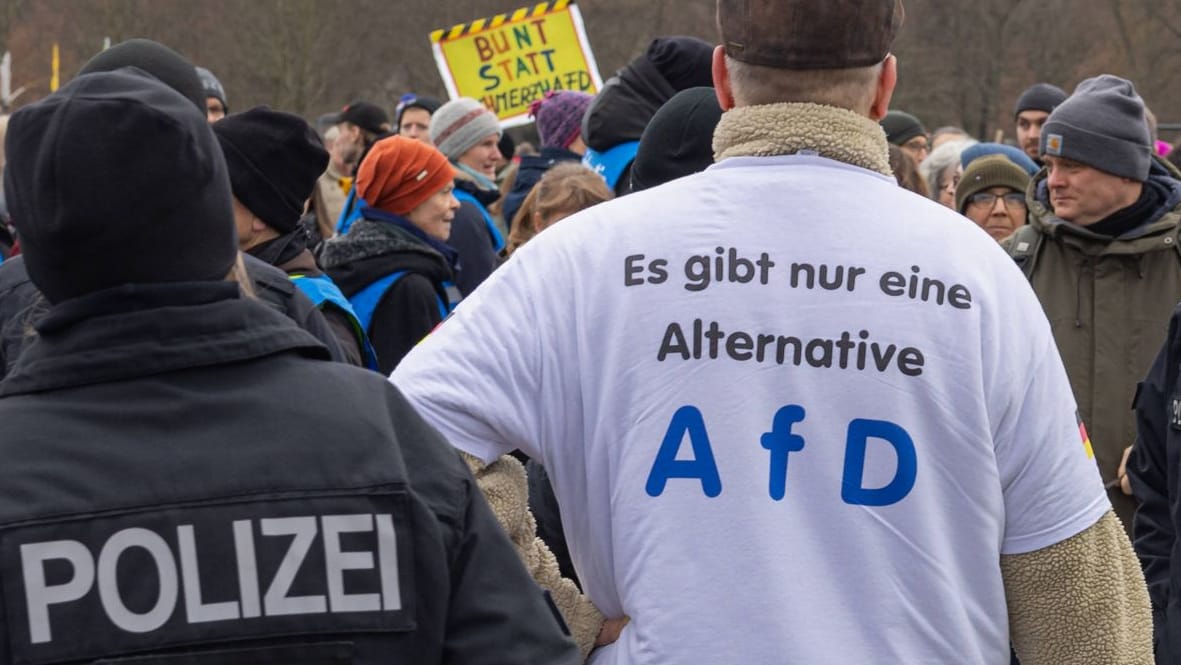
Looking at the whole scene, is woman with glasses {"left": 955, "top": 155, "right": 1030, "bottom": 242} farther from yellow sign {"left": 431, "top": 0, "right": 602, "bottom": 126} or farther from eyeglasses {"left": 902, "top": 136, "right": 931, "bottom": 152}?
yellow sign {"left": 431, "top": 0, "right": 602, "bottom": 126}

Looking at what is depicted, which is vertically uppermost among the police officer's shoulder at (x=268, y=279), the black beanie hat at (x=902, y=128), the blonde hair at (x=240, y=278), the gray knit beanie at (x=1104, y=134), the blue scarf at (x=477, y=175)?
the blonde hair at (x=240, y=278)

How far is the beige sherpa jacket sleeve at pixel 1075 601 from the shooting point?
2270 millimetres

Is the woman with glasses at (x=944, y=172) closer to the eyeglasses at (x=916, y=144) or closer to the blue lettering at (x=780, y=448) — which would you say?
the eyeglasses at (x=916, y=144)

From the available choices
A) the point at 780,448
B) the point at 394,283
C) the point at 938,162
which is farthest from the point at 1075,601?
the point at 938,162

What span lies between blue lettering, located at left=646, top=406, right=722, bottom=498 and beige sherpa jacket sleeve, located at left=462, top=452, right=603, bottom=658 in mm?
229

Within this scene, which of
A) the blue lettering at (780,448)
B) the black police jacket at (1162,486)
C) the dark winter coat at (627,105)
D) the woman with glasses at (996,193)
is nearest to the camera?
the blue lettering at (780,448)

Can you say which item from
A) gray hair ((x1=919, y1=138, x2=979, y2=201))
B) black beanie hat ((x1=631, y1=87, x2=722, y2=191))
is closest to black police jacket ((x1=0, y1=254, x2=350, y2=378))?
black beanie hat ((x1=631, y1=87, x2=722, y2=191))

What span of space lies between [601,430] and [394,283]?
366 cm

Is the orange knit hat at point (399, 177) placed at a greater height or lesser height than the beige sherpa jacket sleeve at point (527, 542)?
lesser

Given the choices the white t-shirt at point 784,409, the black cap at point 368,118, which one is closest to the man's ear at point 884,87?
the white t-shirt at point 784,409

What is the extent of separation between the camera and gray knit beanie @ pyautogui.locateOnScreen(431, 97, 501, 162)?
922 cm

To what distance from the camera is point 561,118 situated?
336 inches

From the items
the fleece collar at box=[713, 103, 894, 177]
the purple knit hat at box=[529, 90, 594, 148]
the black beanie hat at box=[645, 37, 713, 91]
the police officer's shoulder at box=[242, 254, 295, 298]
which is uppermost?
the fleece collar at box=[713, 103, 894, 177]

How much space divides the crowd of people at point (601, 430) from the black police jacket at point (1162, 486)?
1.77 meters
